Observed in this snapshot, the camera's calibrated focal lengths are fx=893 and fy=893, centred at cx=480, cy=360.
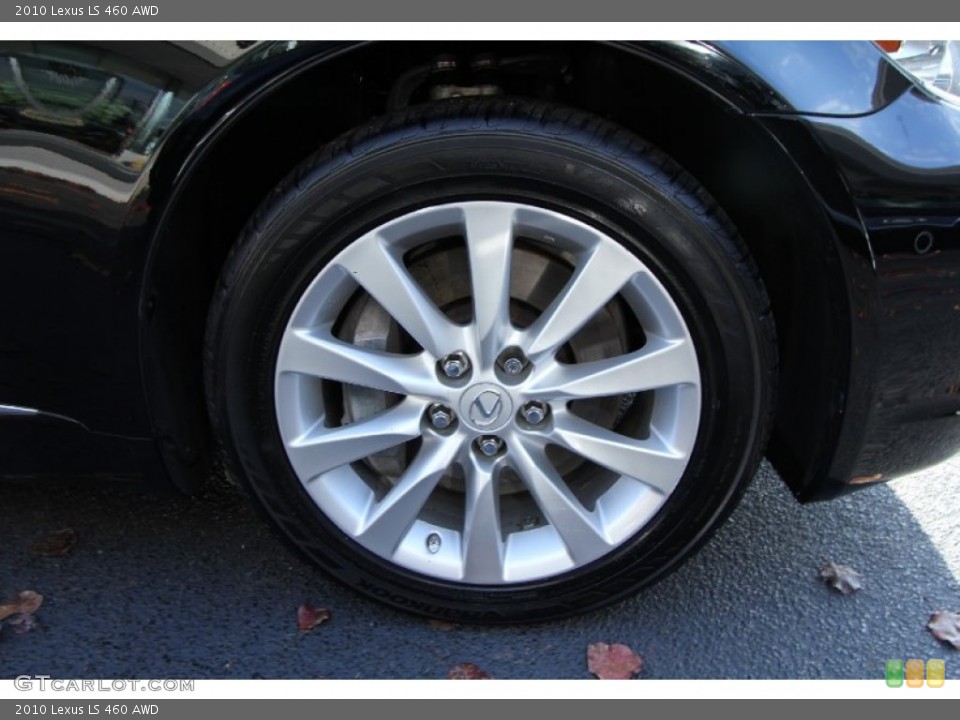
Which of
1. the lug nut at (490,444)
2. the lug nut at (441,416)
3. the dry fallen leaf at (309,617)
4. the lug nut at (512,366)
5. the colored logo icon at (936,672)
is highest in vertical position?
the lug nut at (512,366)

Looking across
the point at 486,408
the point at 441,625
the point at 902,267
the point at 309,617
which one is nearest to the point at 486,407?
the point at 486,408

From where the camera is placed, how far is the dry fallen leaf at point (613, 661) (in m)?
1.88

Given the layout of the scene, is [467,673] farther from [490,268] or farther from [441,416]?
[490,268]

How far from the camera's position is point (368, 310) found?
1.90 meters

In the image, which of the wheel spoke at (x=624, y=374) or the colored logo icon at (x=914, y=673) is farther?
the colored logo icon at (x=914, y=673)

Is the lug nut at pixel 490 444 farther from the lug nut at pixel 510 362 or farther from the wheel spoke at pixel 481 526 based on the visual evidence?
the lug nut at pixel 510 362

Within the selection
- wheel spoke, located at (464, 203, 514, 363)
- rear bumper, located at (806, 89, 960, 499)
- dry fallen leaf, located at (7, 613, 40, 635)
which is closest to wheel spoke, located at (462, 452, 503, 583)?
wheel spoke, located at (464, 203, 514, 363)

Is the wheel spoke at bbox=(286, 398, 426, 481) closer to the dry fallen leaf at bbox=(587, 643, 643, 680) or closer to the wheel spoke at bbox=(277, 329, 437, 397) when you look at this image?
the wheel spoke at bbox=(277, 329, 437, 397)

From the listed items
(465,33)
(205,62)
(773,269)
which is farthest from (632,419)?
(205,62)

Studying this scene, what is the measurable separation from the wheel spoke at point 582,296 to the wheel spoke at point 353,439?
29cm

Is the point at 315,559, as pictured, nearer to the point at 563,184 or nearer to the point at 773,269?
the point at 563,184

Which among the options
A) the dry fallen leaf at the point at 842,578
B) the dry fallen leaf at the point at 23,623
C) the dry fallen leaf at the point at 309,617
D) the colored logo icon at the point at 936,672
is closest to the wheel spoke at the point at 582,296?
the dry fallen leaf at the point at 309,617

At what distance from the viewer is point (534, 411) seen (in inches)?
71.8

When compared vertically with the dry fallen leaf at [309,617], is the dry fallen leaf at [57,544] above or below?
below
